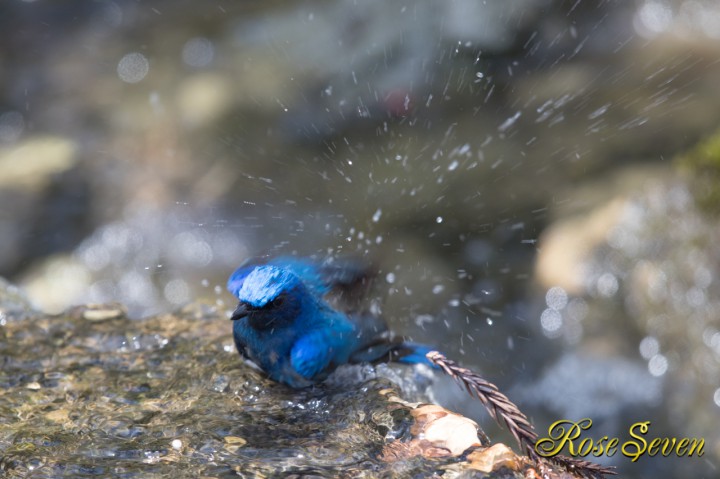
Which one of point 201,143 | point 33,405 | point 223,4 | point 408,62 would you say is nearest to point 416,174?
point 408,62

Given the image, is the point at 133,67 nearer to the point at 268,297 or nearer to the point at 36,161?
the point at 36,161

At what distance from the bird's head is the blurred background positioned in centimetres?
171

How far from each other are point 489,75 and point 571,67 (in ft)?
2.39

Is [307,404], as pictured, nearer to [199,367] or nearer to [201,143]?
[199,367]

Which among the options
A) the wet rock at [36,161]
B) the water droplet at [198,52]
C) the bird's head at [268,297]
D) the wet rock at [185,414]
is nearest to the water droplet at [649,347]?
the wet rock at [185,414]

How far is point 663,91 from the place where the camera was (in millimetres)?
6359

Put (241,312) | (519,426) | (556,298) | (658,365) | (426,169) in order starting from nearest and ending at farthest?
(519,426)
(241,312)
(658,365)
(556,298)
(426,169)

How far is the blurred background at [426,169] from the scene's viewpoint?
5.48 m

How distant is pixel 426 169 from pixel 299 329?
3728mm

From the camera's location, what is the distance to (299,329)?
10.8 ft

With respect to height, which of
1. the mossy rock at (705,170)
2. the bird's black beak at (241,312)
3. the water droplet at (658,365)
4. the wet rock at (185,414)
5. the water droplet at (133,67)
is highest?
the water droplet at (133,67)

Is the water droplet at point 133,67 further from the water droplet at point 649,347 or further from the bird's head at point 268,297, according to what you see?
the water droplet at point 649,347

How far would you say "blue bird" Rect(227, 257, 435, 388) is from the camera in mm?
3176

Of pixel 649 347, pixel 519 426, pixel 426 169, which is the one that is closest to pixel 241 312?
pixel 519 426
